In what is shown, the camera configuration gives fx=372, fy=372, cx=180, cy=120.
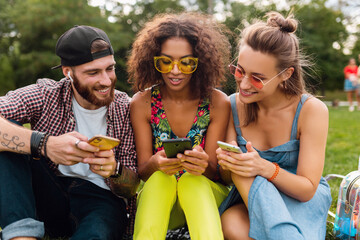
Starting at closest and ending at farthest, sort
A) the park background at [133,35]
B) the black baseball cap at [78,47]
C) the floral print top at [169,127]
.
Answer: the black baseball cap at [78,47] → the floral print top at [169,127] → the park background at [133,35]

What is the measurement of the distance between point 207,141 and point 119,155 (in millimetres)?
752

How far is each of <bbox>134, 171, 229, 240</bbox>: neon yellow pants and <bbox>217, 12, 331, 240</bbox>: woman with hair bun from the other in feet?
0.78

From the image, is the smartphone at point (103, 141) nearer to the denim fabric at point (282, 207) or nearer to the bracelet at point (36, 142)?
the bracelet at point (36, 142)

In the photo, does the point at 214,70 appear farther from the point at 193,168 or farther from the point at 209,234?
the point at 209,234

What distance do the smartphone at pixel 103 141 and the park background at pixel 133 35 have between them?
153 cm

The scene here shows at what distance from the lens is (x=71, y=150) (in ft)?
8.07

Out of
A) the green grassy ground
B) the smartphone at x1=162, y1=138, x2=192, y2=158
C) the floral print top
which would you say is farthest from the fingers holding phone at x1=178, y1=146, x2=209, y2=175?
the green grassy ground

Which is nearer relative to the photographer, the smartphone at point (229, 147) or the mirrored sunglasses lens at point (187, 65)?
the smartphone at point (229, 147)

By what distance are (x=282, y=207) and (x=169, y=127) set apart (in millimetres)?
1236

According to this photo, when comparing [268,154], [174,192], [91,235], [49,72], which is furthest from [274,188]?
[49,72]

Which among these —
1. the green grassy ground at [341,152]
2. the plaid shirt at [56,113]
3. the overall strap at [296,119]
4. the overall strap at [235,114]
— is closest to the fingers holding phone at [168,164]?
the plaid shirt at [56,113]

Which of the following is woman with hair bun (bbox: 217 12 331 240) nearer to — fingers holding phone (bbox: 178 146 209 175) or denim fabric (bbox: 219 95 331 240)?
denim fabric (bbox: 219 95 331 240)

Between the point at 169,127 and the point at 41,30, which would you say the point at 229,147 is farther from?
the point at 41,30

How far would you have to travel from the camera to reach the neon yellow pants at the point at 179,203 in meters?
2.39
